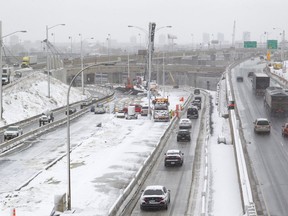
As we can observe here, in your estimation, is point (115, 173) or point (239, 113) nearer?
point (115, 173)

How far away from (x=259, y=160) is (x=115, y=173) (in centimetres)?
1027

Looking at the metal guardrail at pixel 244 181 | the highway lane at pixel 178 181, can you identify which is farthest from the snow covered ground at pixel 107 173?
the highway lane at pixel 178 181

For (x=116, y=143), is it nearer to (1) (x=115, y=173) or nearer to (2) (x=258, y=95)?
(1) (x=115, y=173)

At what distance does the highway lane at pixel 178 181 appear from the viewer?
30125 millimetres

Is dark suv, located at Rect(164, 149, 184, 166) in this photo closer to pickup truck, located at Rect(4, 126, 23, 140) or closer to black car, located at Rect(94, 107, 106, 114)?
pickup truck, located at Rect(4, 126, 23, 140)

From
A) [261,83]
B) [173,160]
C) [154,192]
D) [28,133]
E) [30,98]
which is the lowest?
[28,133]

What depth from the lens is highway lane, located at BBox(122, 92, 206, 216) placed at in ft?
98.8

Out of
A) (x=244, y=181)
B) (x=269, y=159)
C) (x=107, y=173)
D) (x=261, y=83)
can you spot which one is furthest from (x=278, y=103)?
(x=244, y=181)

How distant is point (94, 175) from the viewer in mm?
38812

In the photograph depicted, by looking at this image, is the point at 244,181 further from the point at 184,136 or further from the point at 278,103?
the point at 278,103

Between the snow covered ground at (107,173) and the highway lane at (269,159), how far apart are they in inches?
64.3

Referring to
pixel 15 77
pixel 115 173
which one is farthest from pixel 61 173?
pixel 15 77

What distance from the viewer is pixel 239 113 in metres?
68.6

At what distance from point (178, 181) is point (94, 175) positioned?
5.68 metres
